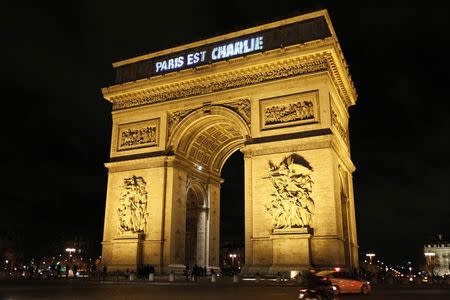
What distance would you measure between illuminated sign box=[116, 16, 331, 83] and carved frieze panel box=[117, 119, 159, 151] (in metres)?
3.68

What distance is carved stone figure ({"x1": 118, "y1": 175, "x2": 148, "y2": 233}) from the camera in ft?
99.5

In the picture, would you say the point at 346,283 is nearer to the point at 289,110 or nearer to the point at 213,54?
the point at 289,110

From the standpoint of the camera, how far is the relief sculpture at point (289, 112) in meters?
27.3

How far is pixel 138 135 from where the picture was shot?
32.9 metres

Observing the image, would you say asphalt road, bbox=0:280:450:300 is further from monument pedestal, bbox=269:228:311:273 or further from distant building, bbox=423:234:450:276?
distant building, bbox=423:234:450:276

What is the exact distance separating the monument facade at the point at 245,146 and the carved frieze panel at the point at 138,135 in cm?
8

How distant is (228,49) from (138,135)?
8967 mm

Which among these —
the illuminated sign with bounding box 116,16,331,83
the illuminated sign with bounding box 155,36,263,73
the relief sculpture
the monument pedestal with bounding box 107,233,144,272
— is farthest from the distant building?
the monument pedestal with bounding box 107,233,144,272

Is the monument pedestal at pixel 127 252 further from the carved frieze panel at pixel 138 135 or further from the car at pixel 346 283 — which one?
the car at pixel 346 283

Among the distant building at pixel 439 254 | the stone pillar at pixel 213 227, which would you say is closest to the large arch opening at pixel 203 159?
the stone pillar at pixel 213 227

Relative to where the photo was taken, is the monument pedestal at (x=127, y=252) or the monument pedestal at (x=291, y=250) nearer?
the monument pedestal at (x=291, y=250)

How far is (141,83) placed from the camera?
33.1m

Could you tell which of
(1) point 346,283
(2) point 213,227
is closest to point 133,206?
(2) point 213,227

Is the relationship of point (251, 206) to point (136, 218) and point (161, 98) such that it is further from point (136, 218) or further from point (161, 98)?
point (161, 98)
